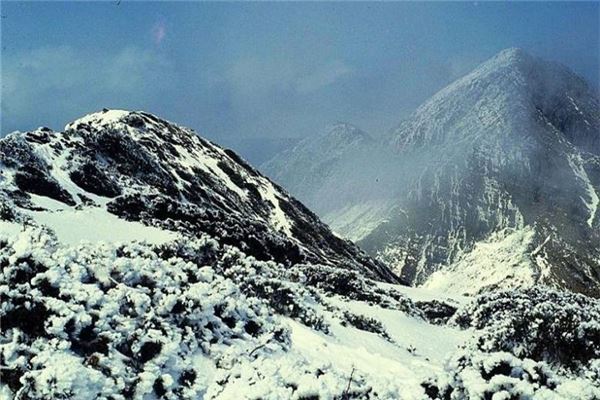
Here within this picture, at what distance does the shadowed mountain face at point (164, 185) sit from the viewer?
4331 centimetres

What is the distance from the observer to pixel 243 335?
13.6 meters

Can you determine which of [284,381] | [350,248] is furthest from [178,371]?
[350,248]

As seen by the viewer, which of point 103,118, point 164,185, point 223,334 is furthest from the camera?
point 103,118

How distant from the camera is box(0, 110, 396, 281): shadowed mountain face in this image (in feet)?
142

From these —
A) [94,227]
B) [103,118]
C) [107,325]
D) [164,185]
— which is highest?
[103,118]

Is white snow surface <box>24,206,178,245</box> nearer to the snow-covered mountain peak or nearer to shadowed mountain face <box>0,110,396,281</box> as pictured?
shadowed mountain face <box>0,110,396,281</box>

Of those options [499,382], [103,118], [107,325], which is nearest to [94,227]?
[107,325]

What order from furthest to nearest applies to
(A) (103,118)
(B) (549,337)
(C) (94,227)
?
1. (A) (103,118)
2. (C) (94,227)
3. (B) (549,337)

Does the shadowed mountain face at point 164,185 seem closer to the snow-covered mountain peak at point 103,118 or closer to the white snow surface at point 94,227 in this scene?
the snow-covered mountain peak at point 103,118

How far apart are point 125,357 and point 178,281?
151 inches

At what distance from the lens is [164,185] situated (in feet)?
211

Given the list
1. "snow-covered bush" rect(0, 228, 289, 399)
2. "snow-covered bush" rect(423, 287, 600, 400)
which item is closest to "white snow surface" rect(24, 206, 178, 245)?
"snow-covered bush" rect(0, 228, 289, 399)

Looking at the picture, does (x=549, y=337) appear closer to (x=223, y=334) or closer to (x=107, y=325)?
(x=223, y=334)

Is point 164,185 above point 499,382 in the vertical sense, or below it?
above
